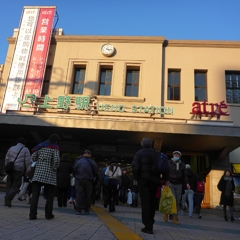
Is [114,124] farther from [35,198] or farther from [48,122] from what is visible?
[35,198]

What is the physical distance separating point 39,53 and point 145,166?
45.0ft

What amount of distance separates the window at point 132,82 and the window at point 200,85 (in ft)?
12.0

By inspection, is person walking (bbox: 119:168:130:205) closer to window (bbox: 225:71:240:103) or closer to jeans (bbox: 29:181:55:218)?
jeans (bbox: 29:181:55:218)

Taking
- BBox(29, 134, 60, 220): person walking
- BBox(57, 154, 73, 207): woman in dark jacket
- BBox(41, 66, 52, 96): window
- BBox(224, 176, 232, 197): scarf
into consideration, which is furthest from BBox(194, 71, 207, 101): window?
BBox(29, 134, 60, 220): person walking

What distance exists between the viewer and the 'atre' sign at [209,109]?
14259mm

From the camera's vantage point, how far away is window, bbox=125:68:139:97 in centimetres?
1602

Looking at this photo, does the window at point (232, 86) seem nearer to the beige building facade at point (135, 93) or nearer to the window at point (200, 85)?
the beige building facade at point (135, 93)

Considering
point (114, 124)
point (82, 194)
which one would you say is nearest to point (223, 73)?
point (114, 124)

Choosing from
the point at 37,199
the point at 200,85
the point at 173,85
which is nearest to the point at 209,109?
the point at 200,85

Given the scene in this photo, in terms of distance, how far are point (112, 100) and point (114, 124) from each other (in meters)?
3.46

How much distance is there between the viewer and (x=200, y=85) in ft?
52.1

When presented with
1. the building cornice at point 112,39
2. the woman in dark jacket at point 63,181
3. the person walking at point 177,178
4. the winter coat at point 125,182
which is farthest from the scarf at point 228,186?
the building cornice at point 112,39

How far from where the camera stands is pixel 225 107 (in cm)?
1438

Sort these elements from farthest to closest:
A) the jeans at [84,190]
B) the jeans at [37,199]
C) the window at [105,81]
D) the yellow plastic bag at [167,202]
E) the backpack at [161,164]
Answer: the window at [105,81] < the jeans at [84,190] < the yellow plastic bag at [167,202] < the jeans at [37,199] < the backpack at [161,164]
